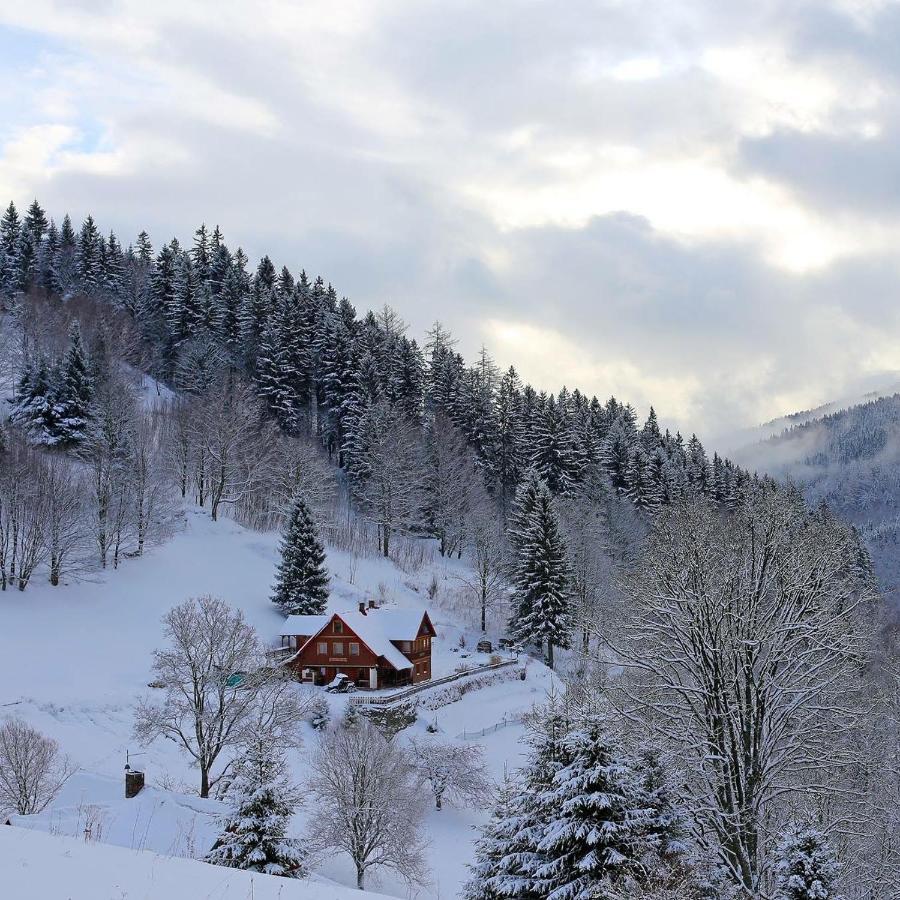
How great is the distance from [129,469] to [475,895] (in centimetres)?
4149

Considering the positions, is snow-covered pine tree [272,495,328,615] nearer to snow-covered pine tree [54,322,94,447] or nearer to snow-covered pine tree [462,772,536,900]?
snow-covered pine tree [54,322,94,447]

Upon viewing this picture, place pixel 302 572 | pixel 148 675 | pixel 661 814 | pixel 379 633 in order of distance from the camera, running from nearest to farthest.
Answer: pixel 661 814 → pixel 148 675 → pixel 379 633 → pixel 302 572

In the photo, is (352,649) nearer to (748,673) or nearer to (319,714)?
(319,714)

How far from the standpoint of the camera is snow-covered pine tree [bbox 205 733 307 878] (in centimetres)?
1658

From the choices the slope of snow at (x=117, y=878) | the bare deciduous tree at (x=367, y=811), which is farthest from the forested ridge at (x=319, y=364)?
the slope of snow at (x=117, y=878)

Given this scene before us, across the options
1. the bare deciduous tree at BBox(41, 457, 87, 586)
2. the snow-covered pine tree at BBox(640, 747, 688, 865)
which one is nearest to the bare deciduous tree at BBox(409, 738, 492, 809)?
the snow-covered pine tree at BBox(640, 747, 688, 865)

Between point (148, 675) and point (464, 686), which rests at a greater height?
point (148, 675)

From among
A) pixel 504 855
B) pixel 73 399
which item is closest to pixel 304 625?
pixel 73 399

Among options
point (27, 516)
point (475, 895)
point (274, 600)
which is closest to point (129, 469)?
point (27, 516)

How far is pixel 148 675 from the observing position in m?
37.9

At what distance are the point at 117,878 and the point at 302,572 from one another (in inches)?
1657

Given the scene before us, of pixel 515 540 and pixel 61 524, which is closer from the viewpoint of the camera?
pixel 61 524

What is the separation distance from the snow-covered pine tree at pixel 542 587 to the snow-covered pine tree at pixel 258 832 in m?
36.8

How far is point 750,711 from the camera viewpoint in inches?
720
